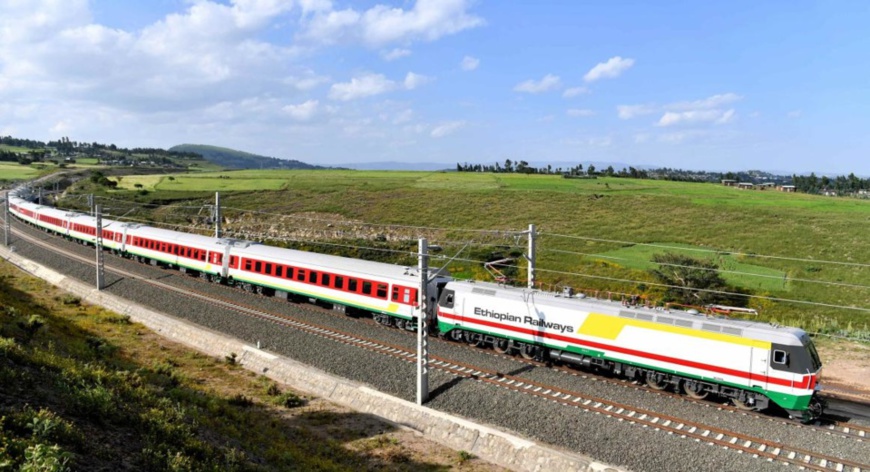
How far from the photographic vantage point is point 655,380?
22688 millimetres

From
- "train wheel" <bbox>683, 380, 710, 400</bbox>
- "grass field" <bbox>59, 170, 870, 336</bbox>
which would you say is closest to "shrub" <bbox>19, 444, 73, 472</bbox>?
"grass field" <bbox>59, 170, 870, 336</bbox>

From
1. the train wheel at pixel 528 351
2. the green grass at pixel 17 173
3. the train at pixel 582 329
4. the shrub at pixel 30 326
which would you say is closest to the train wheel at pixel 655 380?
the train at pixel 582 329

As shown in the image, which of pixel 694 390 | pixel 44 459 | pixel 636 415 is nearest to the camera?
pixel 44 459

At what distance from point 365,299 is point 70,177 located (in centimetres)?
16268

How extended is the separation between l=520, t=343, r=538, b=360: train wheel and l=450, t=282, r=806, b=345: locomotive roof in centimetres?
236

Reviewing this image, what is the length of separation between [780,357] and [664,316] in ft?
13.6

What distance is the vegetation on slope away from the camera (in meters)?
11.8

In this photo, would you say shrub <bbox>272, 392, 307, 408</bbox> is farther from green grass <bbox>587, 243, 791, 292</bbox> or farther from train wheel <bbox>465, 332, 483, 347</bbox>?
green grass <bbox>587, 243, 791, 292</bbox>

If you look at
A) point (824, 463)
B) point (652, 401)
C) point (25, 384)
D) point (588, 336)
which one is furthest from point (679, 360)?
point (25, 384)

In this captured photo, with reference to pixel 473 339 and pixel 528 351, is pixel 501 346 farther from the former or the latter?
pixel 473 339

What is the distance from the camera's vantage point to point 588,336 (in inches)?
934

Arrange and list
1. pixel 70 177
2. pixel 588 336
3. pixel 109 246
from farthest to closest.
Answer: pixel 70 177
pixel 109 246
pixel 588 336

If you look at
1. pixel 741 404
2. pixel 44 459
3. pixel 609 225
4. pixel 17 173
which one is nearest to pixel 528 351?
pixel 741 404

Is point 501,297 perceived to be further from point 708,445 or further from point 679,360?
point 708,445
